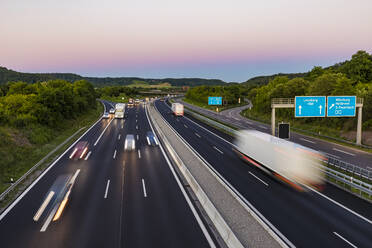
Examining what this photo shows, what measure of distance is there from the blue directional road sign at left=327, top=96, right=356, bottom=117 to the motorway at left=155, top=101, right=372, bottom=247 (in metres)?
16.5

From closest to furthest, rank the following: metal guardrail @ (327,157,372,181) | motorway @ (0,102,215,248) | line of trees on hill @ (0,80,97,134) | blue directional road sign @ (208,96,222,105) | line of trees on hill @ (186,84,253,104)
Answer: motorway @ (0,102,215,248), metal guardrail @ (327,157,372,181), line of trees on hill @ (0,80,97,134), blue directional road sign @ (208,96,222,105), line of trees on hill @ (186,84,253,104)

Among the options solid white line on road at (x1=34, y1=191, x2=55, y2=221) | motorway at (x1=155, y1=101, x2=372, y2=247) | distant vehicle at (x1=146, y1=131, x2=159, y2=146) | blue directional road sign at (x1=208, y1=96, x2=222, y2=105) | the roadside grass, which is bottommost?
motorway at (x1=155, y1=101, x2=372, y2=247)

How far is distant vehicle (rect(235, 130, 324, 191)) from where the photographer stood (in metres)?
17.8

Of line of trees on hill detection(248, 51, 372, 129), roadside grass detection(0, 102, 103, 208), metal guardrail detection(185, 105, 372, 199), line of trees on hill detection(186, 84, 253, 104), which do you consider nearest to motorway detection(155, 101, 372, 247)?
metal guardrail detection(185, 105, 372, 199)

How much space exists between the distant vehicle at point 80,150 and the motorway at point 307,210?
15536mm

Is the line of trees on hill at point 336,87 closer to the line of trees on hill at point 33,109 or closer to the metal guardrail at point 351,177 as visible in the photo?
the metal guardrail at point 351,177

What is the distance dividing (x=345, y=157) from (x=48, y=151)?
34.6 m

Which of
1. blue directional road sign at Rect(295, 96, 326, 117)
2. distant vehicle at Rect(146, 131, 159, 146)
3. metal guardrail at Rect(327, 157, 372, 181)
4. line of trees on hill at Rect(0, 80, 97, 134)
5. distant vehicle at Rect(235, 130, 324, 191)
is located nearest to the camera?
distant vehicle at Rect(235, 130, 324, 191)

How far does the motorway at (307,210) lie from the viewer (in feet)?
39.5

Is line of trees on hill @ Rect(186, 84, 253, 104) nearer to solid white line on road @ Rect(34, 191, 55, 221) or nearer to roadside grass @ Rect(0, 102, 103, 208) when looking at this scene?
roadside grass @ Rect(0, 102, 103, 208)

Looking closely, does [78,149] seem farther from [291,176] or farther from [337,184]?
[337,184]

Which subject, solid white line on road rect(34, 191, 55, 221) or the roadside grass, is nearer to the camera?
solid white line on road rect(34, 191, 55, 221)

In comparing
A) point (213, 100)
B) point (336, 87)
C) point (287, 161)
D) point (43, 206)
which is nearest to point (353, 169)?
point (287, 161)

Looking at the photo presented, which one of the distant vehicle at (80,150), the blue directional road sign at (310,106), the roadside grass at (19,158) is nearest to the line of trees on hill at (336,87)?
the blue directional road sign at (310,106)
